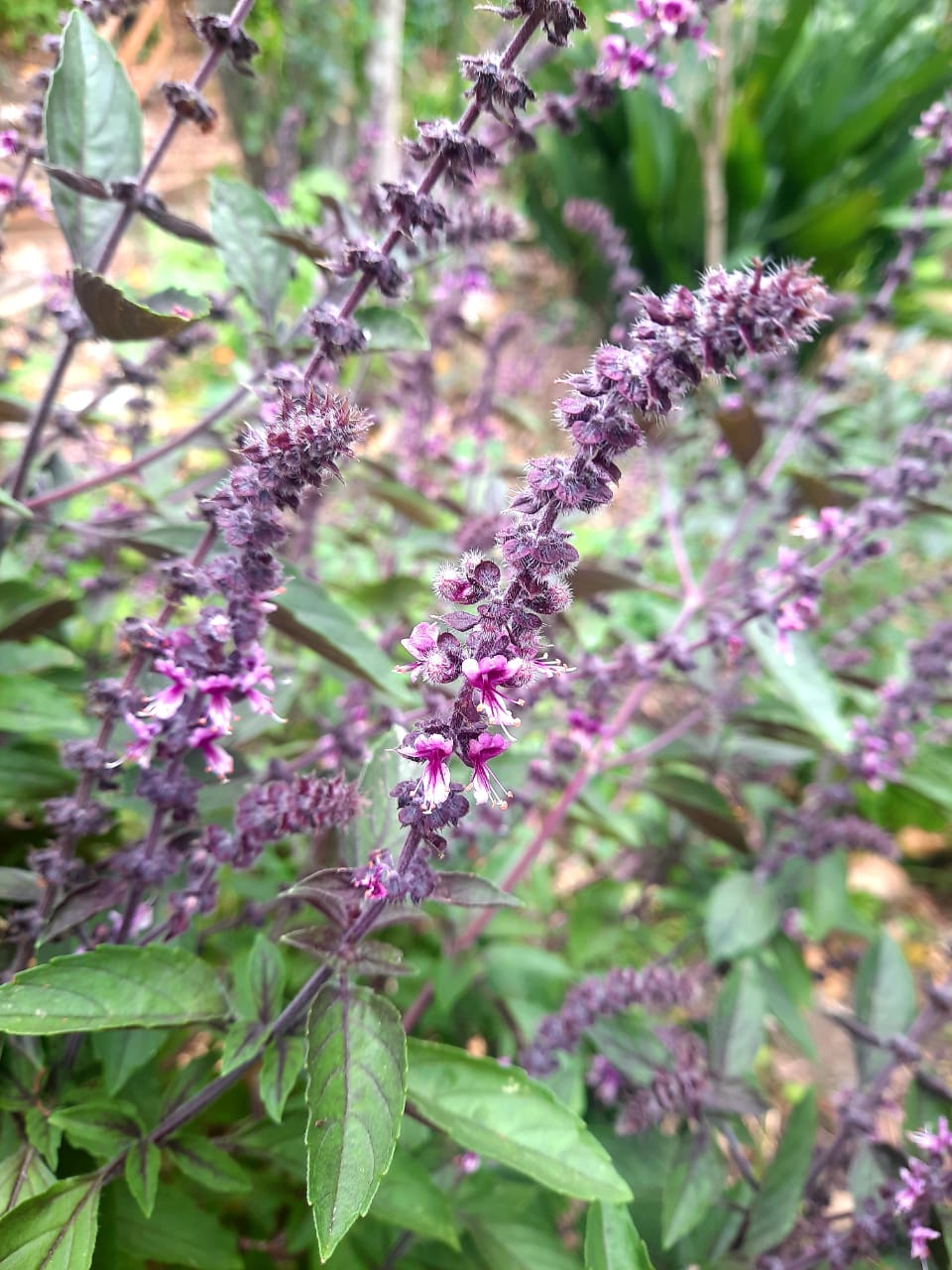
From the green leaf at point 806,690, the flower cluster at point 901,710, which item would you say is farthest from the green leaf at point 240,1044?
the flower cluster at point 901,710

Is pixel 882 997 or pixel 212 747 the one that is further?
pixel 882 997

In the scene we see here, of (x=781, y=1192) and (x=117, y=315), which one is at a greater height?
(x=117, y=315)

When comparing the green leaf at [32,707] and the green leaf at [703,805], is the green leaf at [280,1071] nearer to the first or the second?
the green leaf at [32,707]

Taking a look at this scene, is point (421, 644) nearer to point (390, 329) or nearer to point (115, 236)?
point (390, 329)

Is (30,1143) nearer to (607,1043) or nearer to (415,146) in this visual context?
(607,1043)

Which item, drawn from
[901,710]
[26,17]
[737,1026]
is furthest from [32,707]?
[26,17]
